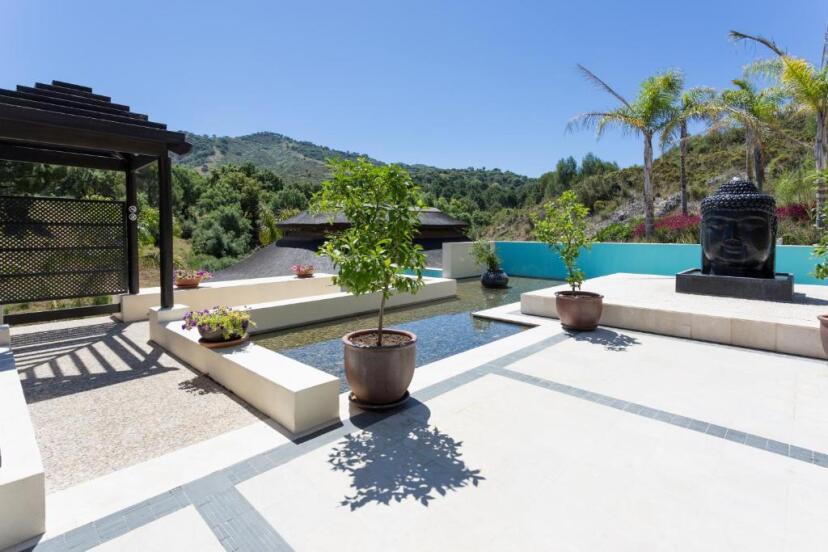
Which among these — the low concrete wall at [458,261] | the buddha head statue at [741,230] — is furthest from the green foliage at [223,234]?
the buddha head statue at [741,230]

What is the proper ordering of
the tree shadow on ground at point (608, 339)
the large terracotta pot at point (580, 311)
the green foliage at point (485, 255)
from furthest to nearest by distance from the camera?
the green foliage at point (485, 255), the large terracotta pot at point (580, 311), the tree shadow on ground at point (608, 339)

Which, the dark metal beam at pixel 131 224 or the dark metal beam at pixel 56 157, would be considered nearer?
the dark metal beam at pixel 56 157

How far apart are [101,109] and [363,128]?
108ft

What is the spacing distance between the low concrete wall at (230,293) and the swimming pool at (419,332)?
932 millimetres

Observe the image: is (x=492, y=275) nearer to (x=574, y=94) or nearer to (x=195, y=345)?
(x=195, y=345)

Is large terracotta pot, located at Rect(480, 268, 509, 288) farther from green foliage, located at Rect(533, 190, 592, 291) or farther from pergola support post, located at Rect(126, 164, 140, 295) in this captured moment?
pergola support post, located at Rect(126, 164, 140, 295)

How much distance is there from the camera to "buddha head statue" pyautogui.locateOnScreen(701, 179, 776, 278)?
23.5 ft

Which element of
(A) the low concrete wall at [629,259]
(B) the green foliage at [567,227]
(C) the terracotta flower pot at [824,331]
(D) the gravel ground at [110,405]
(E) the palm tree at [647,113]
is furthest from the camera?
(E) the palm tree at [647,113]

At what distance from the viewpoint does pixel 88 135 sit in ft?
17.5

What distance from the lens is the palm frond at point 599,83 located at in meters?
14.7

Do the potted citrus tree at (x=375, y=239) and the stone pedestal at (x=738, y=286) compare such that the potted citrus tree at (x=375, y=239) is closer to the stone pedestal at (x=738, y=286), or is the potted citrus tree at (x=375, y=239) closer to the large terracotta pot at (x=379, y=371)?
the large terracotta pot at (x=379, y=371)

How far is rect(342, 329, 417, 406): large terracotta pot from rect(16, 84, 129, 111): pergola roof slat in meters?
5.32

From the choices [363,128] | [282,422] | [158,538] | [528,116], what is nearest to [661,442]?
[282,422]

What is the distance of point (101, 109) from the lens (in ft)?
18.7
